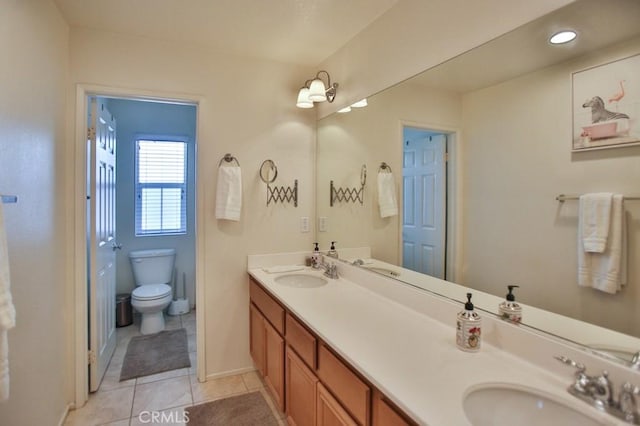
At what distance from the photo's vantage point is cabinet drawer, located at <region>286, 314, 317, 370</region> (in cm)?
149

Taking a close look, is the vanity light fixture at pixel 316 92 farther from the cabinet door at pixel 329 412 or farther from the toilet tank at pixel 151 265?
the toilet tank at pixel 151 265

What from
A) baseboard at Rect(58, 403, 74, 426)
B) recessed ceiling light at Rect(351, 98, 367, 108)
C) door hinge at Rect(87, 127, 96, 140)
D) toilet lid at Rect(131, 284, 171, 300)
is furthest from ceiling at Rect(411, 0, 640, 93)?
toilet lid at Rect(131, 284, 171, 300)

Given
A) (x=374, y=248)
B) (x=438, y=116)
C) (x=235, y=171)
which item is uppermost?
(x=438, y=116)

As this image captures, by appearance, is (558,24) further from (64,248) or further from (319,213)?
(64,248)

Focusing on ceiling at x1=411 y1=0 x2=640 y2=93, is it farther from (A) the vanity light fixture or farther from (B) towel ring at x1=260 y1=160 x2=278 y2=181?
(B) towel ring at x1=260 y1=160 x2=278 y2=181

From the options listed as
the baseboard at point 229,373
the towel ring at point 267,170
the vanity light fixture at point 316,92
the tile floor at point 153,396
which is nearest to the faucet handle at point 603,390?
the tile floor at point 153,396

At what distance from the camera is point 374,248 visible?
2189 millimetres

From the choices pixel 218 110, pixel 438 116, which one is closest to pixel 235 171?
pixel 218 110

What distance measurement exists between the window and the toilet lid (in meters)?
0.70

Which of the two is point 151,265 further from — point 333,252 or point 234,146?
point 333,252

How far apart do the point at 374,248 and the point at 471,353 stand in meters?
1.03

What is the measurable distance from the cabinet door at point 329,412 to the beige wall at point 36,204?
4.04ft

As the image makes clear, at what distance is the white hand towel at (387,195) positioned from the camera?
2.01 meters

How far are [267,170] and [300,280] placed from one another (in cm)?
88
